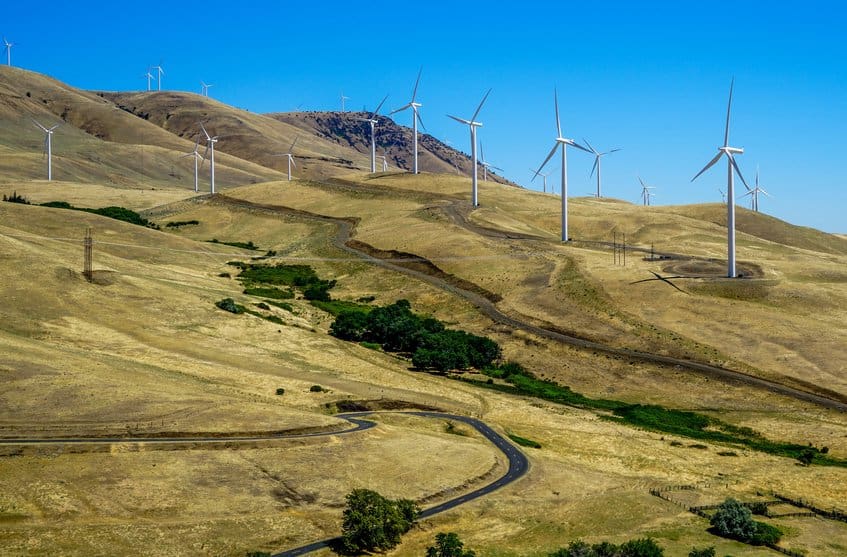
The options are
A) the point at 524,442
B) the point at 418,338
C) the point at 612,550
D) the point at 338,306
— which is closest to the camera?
the point at 612,550

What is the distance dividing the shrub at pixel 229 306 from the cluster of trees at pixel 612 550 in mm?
83117

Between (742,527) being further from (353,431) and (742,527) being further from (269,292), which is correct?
(269,292)

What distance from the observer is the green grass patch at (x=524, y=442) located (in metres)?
89.0

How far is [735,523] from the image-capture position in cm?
6788

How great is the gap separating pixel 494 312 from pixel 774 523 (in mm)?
80319

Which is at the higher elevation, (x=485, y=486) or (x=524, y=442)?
(x=524, y=442)

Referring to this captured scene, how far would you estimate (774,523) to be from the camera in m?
72.1

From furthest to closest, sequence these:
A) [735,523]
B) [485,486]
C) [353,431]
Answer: [353,431]
[485,486]
[735,523]

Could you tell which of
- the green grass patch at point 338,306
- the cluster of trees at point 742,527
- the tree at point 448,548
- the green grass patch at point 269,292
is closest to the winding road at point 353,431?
the tree at point 448,548

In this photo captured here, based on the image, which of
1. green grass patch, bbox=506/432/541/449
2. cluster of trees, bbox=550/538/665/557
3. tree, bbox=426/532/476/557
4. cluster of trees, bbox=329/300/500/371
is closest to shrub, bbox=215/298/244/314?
cluster of trees, bbox=329/300/500/371

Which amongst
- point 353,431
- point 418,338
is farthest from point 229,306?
point 353,431

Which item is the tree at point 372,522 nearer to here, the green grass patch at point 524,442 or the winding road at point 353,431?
the winding road at point 353,431

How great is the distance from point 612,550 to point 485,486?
15554 mm

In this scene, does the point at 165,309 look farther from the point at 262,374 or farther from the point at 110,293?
the point at 262,374
